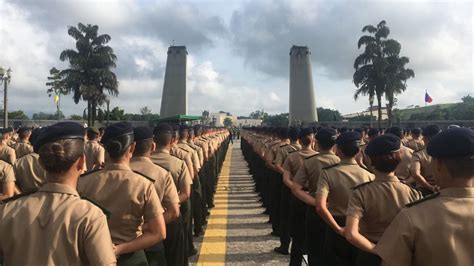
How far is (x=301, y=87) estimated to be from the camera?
51.5m

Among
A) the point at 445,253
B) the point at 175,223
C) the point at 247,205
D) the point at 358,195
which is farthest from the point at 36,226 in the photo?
the point at 247,205

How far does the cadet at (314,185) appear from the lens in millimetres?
4543

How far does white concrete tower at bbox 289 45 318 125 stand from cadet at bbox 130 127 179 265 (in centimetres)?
4777

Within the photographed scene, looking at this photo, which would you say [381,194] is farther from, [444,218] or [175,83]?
[175,83]

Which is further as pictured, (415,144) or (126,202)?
(415,144)

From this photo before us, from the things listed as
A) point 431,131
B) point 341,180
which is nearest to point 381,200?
point 341,180

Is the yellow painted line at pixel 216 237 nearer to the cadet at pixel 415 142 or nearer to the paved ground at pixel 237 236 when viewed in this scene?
A: the paved ground at pixel 237 236

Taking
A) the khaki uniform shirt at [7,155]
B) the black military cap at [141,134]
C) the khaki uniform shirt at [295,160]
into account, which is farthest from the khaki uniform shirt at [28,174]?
the khaki uniform shirt at [295,160]

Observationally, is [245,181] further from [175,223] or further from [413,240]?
[413,240]

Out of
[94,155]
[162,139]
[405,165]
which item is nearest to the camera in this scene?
[162,139]

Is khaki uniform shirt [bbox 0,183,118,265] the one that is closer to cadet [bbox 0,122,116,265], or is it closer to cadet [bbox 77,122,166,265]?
cadet [bbox 0,122,116,265]

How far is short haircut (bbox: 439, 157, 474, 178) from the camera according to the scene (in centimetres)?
203

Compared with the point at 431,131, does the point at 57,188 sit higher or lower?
lower

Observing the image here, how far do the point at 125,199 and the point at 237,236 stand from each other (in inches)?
→ 182
